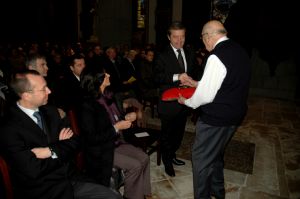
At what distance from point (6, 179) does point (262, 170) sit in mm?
3465

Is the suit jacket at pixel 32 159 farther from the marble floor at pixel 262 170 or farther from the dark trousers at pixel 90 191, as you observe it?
the marble floor at pixel 262 170

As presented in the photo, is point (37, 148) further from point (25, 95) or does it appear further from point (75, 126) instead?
point (75, 126)

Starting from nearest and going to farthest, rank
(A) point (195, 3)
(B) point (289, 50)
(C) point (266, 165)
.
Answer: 1. (C) point (266, 165)
2. (B) point (289, 50)
3. (A) point (195, 3)

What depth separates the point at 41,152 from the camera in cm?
207

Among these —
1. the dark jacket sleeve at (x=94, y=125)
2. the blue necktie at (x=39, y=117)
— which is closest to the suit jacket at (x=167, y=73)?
the dark jacket sleeve at (x=94, y=125)

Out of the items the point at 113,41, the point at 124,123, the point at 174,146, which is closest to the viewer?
the point at 124,123

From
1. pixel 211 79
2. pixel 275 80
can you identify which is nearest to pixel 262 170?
pixel 211 79

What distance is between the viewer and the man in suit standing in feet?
11.4

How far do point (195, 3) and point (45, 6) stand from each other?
28.4ft

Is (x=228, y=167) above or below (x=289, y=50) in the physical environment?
below

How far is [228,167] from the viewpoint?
4.09 metres

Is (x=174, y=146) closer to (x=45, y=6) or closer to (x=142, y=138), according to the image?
(x=142, y=138)

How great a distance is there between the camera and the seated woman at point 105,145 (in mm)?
2668

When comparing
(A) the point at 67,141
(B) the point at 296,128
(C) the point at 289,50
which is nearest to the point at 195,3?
(C) the point at 289,50
